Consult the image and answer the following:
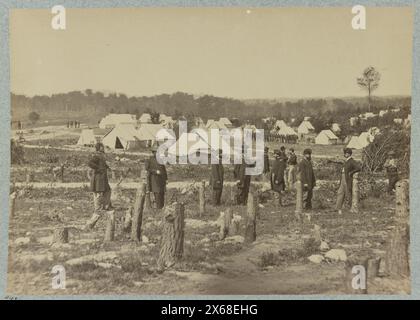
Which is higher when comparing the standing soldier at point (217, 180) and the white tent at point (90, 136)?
the white tent at point (90, 136)

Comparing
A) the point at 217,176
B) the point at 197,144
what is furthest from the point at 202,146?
the point at 217,176

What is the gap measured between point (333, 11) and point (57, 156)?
3176 millimetres

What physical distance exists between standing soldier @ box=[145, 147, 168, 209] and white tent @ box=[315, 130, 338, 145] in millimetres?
1607

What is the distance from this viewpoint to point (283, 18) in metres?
5.93

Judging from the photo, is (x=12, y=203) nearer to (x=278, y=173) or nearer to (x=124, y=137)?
(x=124, y=137)

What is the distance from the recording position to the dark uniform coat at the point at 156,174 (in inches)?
234

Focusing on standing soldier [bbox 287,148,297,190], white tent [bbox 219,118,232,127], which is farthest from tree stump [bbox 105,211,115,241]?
standing soldier [bbox 287,148,297,190]

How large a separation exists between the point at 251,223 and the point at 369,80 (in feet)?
6.20

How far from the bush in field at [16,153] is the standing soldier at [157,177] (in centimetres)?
128

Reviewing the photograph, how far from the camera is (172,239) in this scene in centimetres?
586

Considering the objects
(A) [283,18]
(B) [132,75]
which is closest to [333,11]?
(A) [283,18]

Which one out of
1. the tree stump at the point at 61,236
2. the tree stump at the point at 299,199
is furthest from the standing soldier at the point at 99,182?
the tree stump at the point at 299,199

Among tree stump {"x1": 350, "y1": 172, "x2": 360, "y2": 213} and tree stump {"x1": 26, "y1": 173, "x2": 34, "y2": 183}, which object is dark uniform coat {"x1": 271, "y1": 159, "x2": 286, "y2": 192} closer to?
tree stump {"x1": 350, "y1": 172, "x2": 360, "y2": 213}

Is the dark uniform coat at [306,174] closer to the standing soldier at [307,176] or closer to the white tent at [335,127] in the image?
the standing soldier at [307,176]
